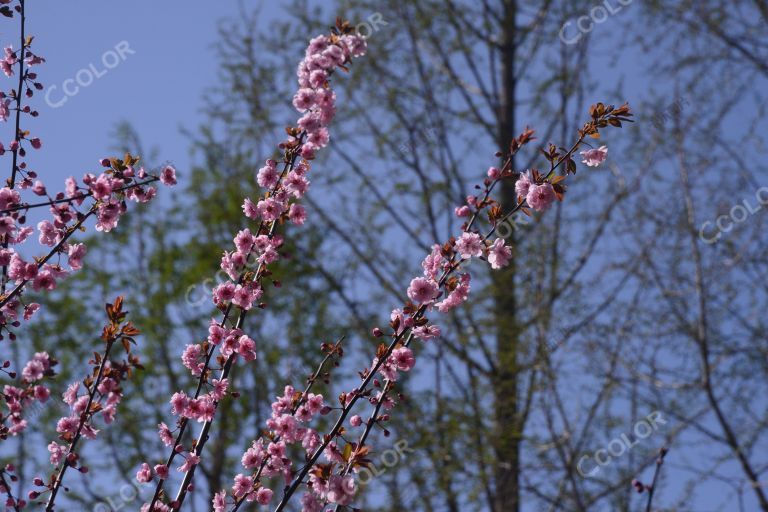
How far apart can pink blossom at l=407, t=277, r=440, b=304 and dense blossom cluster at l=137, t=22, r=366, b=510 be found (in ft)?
1.51

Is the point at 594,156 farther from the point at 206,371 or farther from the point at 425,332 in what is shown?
the point at 206,371

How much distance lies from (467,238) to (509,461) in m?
3.31

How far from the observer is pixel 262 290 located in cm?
246

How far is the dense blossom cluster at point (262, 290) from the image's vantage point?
7.48 feet

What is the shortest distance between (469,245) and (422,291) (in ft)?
0.64

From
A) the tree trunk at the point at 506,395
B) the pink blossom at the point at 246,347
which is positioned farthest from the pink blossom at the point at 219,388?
→ the tree trunk at the point at 506,395

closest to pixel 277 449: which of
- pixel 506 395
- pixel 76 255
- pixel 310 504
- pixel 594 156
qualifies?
pixel 310 504

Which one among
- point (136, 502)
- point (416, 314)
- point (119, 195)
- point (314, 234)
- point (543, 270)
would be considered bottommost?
point (416, 314)

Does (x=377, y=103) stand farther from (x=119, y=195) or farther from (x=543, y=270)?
(x=119, y=195)

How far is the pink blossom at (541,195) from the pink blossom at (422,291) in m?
0.38

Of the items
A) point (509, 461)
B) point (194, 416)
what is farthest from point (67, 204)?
point (509, 461)

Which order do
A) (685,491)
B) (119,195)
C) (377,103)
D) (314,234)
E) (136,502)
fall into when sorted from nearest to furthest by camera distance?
(119,195), (685,491), (136,502), (377,103), (314,234)

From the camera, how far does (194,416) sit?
2.28 m

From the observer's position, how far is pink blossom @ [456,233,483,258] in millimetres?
2217
